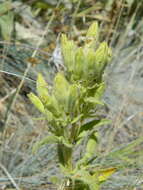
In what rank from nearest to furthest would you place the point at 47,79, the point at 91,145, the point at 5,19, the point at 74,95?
the point at 74,95 < the point at 91,145 < the point at 5,19 < the point at 47,79

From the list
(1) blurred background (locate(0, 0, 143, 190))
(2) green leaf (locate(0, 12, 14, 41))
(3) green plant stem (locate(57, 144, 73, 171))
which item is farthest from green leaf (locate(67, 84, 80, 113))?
(2) green leaf (locate(0, 12, 14, 41))

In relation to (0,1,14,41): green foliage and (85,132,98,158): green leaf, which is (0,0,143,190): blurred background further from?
(85,132,98,158): green leaf

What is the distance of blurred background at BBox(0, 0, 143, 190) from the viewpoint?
1786 mm

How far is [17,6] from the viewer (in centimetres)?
239

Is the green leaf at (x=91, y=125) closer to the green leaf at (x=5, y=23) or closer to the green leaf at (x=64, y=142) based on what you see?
the green leaf at (x=64, y=142)

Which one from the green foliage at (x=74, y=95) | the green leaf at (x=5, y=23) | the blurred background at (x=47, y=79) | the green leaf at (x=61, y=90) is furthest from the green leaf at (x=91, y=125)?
the green leaf at (x=5, y=23)

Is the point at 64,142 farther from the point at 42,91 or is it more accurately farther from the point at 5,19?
the point at 5,19

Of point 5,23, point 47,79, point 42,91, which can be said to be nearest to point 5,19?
point 5,23

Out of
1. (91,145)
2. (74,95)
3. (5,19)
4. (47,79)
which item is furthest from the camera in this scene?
(47,79)

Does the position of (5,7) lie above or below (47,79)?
above

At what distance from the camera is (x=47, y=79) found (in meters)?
2.34

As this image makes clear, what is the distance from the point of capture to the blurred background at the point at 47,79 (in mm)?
1786

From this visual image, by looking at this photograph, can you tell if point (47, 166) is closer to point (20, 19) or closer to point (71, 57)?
point (71, 57)

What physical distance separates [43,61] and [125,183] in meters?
1.10
